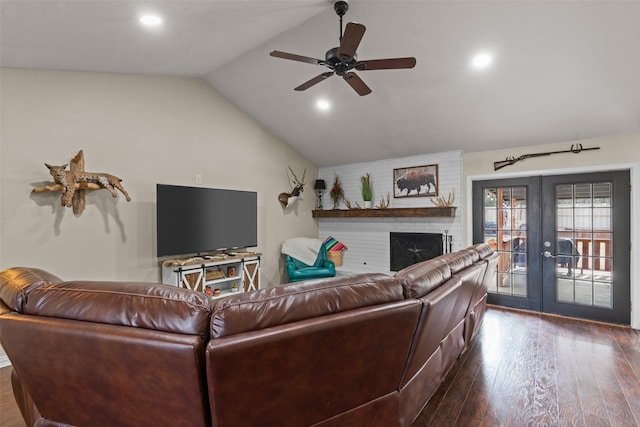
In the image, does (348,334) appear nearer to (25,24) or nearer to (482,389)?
(482,389)

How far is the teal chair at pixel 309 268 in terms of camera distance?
5105mm

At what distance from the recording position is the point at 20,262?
2.88 m

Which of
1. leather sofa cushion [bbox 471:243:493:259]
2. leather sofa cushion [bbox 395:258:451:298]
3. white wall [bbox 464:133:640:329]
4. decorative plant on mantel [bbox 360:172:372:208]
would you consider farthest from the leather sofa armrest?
white wall [bbox 464:133:640:329]

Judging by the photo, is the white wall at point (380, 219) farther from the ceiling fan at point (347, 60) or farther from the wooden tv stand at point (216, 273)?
the ceiling fan at point (347, 60)

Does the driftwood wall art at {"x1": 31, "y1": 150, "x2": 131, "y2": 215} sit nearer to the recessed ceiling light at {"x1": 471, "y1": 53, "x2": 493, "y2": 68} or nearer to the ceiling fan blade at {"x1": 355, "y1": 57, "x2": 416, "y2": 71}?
the ceiling fan blade at {"x1": 355, "y1": 57, "x2": 416, "y2": 71}

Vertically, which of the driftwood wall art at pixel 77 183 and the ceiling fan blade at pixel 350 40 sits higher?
the ceiling fan blade at pixel 350 40

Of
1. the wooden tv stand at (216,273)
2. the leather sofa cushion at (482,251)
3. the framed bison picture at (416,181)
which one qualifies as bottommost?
the wooden tv stand at (216,273)

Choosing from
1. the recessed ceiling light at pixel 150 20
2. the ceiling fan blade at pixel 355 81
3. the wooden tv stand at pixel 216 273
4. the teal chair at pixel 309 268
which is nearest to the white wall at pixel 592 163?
the ceiling fan blade at pixel 355 81

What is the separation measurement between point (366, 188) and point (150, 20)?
3986mm

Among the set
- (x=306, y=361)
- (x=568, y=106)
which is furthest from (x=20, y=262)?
(x=568, y=106)

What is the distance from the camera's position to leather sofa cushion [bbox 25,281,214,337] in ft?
3.79

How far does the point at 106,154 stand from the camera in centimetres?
345

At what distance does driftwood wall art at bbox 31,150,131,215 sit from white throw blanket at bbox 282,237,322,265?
2628 millimetres

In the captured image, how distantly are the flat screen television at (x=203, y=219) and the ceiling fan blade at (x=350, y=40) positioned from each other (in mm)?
2573
